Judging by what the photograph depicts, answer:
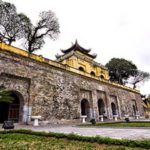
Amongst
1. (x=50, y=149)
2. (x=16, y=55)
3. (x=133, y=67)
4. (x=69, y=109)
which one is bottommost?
(x=50, y=149)

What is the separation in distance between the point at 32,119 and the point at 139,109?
21.6 meters

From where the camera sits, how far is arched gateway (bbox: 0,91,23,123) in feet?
36.0

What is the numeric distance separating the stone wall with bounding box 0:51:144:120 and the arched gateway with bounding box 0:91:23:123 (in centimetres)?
34

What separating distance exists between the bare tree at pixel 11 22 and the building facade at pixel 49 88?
6.35 m

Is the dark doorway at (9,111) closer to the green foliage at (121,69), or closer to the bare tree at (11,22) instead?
the bare tree at (11,22)

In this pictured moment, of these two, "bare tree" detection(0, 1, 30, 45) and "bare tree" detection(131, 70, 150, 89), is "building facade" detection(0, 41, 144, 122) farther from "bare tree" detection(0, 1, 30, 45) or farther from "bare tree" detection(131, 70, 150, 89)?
"bare tree" detection(131, 70, 150, 89)

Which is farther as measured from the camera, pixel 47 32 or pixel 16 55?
pixel 47 32

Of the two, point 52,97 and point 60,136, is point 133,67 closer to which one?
point 52,97

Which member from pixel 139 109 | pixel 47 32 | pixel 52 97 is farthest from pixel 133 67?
pixel 52 97

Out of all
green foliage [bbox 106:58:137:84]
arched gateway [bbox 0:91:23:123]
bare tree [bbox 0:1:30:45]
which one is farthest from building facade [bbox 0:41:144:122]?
green foliage [bbox 106:58:137:84]

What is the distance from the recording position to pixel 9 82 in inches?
425

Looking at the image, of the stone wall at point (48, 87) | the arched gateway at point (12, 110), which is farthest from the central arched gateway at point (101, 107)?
the arched gateway at point (12, 110)


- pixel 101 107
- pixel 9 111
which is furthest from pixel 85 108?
pixel 9 111

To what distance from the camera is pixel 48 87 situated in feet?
43.3
